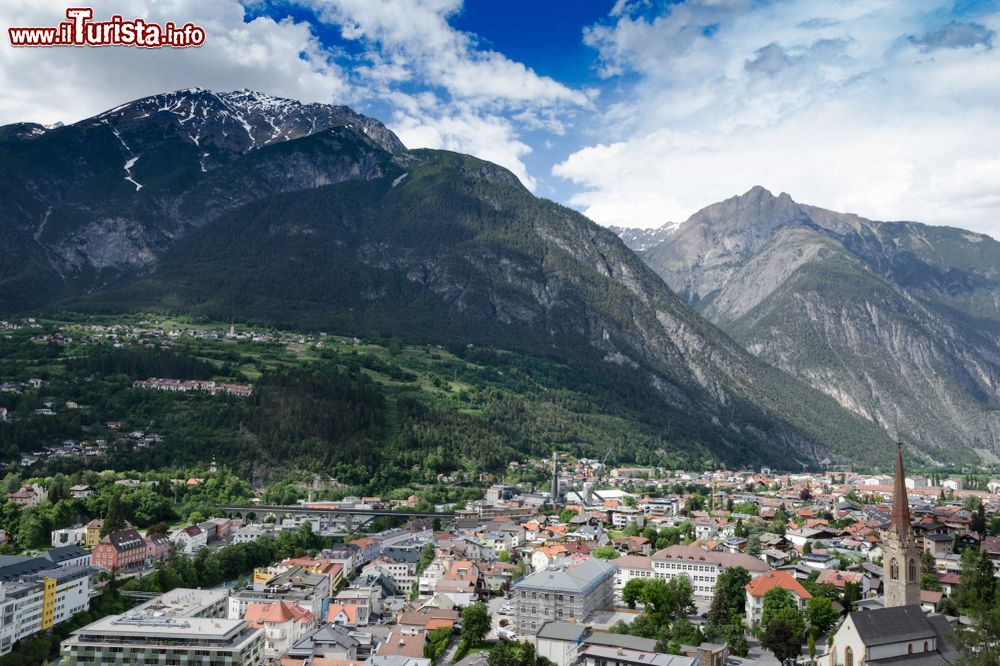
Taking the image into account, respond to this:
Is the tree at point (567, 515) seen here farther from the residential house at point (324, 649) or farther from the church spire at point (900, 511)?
the church spire at point (900, 511)

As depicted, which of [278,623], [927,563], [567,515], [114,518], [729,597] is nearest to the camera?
[278,623]

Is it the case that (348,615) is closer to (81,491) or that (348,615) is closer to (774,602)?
(774,602)

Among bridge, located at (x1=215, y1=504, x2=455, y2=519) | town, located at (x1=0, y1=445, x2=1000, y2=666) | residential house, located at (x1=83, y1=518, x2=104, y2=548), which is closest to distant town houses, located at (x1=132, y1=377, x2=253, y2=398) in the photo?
town, located at (x1=0, y1=445, x2=1000, y2=666)

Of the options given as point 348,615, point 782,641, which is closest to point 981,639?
point 782,641

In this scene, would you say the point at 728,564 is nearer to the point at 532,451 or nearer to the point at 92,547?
the point at 92,547

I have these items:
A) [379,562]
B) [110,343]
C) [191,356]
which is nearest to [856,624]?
[379,562]

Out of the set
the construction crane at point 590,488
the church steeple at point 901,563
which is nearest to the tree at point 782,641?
the church steeple at point 901,563
